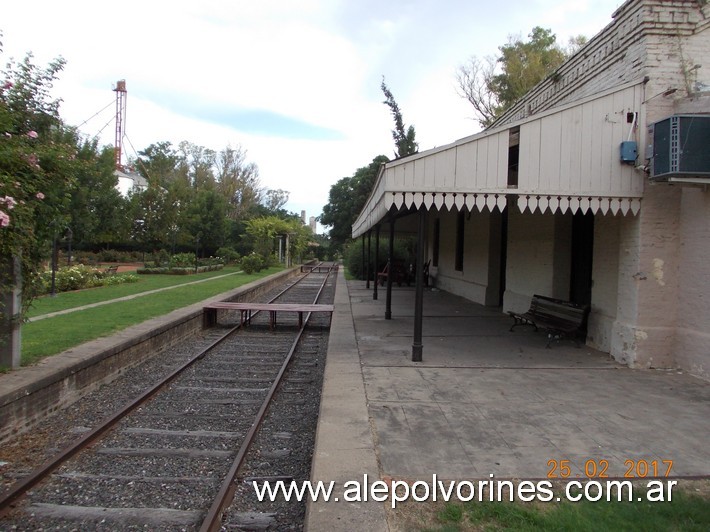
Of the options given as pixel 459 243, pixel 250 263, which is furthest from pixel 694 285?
pixel 250 263

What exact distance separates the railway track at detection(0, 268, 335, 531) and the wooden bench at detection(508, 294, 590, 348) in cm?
392

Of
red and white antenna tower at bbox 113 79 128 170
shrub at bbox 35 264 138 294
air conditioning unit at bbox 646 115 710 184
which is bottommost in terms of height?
shrub at bbox 35 264 138 294

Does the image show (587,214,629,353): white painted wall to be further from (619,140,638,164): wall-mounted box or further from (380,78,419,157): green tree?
(380,78,419,157): green tree

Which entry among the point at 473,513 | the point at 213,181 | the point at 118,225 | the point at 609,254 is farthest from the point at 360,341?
the point at 213,181

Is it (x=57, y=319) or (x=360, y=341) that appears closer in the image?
(x=360, y=341)

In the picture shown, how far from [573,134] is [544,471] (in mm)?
4559

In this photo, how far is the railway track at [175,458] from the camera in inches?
140

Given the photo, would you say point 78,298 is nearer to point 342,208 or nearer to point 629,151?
point 629,151

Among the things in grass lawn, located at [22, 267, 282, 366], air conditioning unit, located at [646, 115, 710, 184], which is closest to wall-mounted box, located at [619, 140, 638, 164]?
air conditioning unit, located at [646, 115, 710, 184]

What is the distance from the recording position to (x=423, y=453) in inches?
160

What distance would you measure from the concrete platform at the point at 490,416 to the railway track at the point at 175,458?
651 millimetres

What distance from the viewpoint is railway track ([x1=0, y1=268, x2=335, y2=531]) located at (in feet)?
11.7

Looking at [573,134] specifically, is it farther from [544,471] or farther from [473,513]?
[473,513]

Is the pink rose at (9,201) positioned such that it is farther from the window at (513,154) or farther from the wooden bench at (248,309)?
the wooden bench at (248,309)
